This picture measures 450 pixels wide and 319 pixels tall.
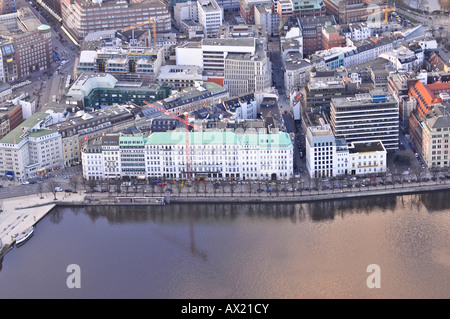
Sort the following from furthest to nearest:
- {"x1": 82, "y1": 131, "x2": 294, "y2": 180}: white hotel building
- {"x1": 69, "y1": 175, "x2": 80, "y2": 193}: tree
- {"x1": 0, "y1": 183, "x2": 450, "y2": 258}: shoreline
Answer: {"x1": 82, "y1": 131, "x2": 294, "y2": 180}: white hotel building < {"x1": 69, "y1": 175, "x2": 80, "y2": 193}: tree < {"x1": 0, "y1": 183, "x2": 450, "y2": 258}: shoreline

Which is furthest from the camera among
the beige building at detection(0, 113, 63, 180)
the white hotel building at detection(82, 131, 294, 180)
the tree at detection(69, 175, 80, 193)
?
the beige building at detection(0, 113, 63, 180)

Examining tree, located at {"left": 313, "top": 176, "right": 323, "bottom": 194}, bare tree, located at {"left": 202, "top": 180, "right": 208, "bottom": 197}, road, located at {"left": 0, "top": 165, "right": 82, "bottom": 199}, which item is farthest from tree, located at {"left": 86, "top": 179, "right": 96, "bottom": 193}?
tree, located at {"left": 313, "top": 176, "right": 323, "bottom": 194}

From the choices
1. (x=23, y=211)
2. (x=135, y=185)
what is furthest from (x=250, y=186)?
(x=23, y=211)

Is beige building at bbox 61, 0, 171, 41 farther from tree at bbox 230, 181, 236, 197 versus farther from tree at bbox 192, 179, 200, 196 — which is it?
tree at bbox 230, 181, 236, 197

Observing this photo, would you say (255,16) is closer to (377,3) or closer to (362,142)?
(377,3)

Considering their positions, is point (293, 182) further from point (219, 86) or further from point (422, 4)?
point (422, 4)

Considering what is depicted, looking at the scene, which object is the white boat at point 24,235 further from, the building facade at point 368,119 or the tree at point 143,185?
the building facade at point 368,119
